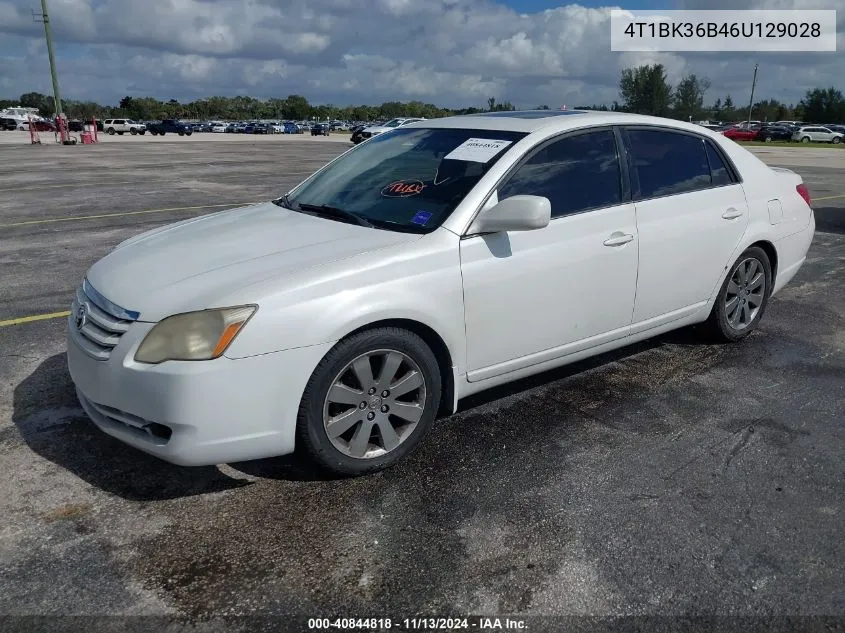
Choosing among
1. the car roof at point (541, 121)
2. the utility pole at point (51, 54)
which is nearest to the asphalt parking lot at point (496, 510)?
the car roof at point (541, 121)

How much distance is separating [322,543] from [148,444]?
83cm

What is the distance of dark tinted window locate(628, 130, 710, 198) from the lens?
424 centimetres

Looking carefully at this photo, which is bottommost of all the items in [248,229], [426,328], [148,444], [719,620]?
[719,620]

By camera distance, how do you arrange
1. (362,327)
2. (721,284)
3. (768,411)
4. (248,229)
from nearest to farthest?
(362,327), (248,229), (768,411), (721,284)

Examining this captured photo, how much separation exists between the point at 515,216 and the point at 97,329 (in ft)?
6.38

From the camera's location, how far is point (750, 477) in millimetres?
3303

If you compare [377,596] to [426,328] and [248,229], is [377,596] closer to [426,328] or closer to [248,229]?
[426,328]

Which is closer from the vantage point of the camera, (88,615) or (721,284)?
(88,615)

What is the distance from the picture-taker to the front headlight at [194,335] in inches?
111

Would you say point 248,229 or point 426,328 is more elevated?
point 248,229

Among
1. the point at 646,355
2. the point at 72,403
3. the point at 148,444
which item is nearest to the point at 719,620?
the point at 148,444

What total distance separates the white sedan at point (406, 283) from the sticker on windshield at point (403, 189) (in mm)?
17

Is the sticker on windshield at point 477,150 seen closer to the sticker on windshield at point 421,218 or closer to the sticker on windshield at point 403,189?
the sticker on windshield at point 403,189

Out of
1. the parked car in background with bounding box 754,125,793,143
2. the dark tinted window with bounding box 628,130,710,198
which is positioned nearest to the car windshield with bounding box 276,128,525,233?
the dark tinted window with bounding box 628,130,710,198
